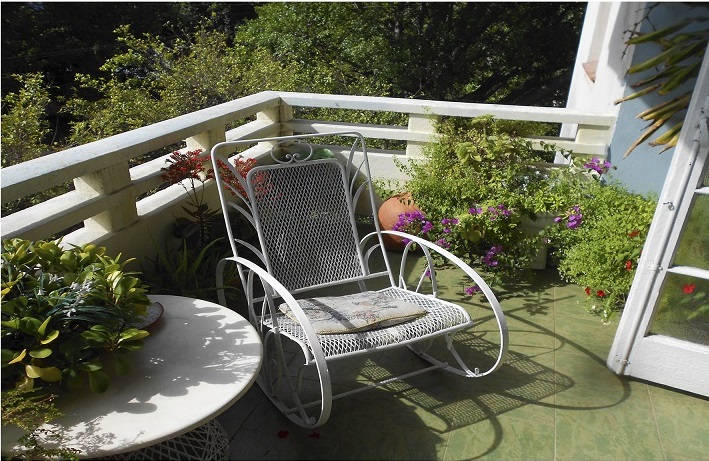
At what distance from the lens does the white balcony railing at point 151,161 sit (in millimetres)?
2174

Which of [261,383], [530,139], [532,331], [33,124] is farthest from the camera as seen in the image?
[33,124]

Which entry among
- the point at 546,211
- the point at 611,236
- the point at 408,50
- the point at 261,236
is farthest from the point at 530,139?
the point at 408,50

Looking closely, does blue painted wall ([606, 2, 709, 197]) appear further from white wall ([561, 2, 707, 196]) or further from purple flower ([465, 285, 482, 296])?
purple flower ([465, 285, 482, 296])

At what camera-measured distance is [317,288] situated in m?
2.71

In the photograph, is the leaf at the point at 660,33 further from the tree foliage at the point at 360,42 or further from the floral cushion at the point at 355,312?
the tree foliage at the point at 360,42

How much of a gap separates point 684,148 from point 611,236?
3.39 ft

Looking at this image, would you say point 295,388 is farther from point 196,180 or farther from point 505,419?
point 196,180

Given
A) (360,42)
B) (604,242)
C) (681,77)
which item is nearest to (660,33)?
(681,77)

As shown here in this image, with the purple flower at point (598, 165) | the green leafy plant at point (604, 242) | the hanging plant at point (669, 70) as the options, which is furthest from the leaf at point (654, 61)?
the green leafy plant at point (604, 242)

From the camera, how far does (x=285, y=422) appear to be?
2236 mm

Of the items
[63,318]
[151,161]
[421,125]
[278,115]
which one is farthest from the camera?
[278,115]

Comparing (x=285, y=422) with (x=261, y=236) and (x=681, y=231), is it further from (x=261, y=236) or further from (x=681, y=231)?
(x=681, y=231)

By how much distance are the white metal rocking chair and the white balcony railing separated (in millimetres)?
440

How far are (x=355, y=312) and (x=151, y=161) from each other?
5.11 ft
